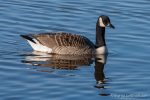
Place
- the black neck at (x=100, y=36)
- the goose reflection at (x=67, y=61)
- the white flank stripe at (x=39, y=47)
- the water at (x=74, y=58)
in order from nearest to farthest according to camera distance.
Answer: the water at (x=74, y=58) → the goose reflection at (x=67, y=61) → the white flank stripe at (x=39, y=47) → the black neck at (x=100, y=36)

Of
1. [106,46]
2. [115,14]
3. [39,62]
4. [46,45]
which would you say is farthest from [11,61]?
[115,14]

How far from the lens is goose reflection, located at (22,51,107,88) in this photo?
58.3 feet

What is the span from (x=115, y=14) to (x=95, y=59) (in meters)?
4.62

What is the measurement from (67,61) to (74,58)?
1.93ft

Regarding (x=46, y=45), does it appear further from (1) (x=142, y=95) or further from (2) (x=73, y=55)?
(1) (x=142, y=95)

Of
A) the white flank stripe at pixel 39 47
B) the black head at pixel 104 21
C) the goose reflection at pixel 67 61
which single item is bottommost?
the goose reflection at pixel 67 61

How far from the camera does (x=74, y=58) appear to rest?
19.3 meters

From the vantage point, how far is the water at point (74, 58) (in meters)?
15.3

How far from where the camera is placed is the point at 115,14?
77.8 feet

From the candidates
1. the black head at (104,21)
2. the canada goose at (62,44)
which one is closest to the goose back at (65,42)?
the canada goose at (62,44)

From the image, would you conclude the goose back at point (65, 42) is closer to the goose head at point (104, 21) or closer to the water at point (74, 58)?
the water at point (74, 58)

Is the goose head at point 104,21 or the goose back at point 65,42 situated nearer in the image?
the goose back at point 65,42

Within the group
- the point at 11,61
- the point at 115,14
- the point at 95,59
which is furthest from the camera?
the point at 115,14

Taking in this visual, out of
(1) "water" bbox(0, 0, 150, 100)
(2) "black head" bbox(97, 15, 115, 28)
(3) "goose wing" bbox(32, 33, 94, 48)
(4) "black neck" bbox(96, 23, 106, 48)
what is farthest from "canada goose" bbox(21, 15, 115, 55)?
(2) "black head" bbox(97, 15, 115, 28)
